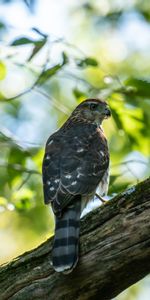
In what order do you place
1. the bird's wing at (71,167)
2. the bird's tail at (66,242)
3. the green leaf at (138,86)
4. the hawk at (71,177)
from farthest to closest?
the green leaf at (138,86)
the bird's wing at (71,167)
the hawk at (71,177)
the bird's tail at (66,242)

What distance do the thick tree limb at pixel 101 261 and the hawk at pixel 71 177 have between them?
11 cm

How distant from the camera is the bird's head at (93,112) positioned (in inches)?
301

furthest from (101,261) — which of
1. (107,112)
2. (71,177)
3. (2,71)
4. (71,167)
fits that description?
(107,112)

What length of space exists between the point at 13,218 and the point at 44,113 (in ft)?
8.71

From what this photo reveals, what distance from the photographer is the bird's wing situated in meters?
5.67

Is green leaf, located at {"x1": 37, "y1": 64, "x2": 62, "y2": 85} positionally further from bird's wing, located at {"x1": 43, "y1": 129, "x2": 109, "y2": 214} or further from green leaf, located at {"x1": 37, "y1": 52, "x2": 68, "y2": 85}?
bird's wing, located at {"x1": 43, "y1": 129, "x2": 109, "y2": 214}

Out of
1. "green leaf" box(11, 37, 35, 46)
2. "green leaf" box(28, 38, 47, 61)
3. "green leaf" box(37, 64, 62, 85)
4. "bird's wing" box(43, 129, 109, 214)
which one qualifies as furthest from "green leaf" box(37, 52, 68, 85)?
"bird's wing" box(43, 129, 109, 214)

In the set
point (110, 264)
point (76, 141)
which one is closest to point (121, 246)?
point (110, 264)

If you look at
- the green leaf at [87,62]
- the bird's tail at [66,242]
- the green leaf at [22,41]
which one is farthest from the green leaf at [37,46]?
the bird's tail at [66,242]

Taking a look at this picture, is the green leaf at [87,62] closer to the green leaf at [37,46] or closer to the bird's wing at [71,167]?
the green leaf at [37,46]

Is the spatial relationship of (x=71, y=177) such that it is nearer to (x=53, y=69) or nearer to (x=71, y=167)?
(x=71, y=167)

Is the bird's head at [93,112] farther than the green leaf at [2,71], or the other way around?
the bird's head at [93,112]

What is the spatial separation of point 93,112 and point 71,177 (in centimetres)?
203

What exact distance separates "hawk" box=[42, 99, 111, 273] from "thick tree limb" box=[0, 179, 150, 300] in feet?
0.36
